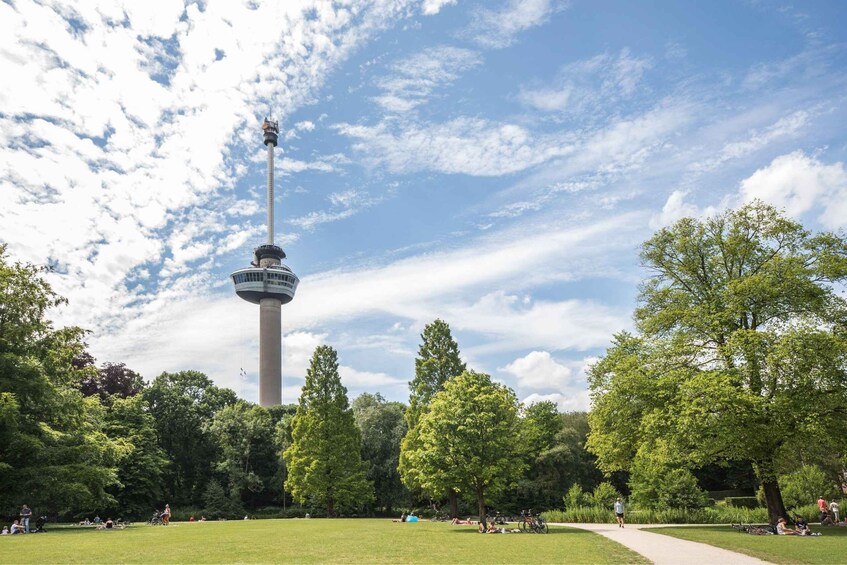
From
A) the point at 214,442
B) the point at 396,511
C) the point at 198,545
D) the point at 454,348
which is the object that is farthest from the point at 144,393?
the point at 198,545

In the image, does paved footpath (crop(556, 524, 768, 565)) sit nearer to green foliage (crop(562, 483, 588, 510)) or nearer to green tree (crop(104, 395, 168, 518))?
green foliage (crop(562, 483, 588, 510))

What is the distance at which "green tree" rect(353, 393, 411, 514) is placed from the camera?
62906mm

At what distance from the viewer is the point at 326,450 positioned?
189 feet

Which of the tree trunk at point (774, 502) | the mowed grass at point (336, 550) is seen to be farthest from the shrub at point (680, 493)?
the mowed grass at point (336, 550)

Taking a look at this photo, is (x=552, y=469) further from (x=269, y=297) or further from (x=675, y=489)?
(x=269, y=297)

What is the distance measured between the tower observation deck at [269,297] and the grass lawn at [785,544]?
349ft

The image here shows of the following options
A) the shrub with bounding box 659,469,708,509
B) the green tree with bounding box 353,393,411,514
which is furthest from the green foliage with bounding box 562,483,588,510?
the green tree with bounding box 353,393,411,514

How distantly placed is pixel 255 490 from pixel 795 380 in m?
55.1

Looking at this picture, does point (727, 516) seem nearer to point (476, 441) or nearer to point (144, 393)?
point (476, 441)

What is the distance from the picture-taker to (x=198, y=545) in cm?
2333

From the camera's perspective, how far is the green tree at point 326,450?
56.5 m

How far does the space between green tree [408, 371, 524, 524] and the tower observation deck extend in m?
94.4

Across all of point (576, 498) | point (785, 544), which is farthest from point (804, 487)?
point (785, 544)

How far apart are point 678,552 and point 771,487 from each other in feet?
41.2
